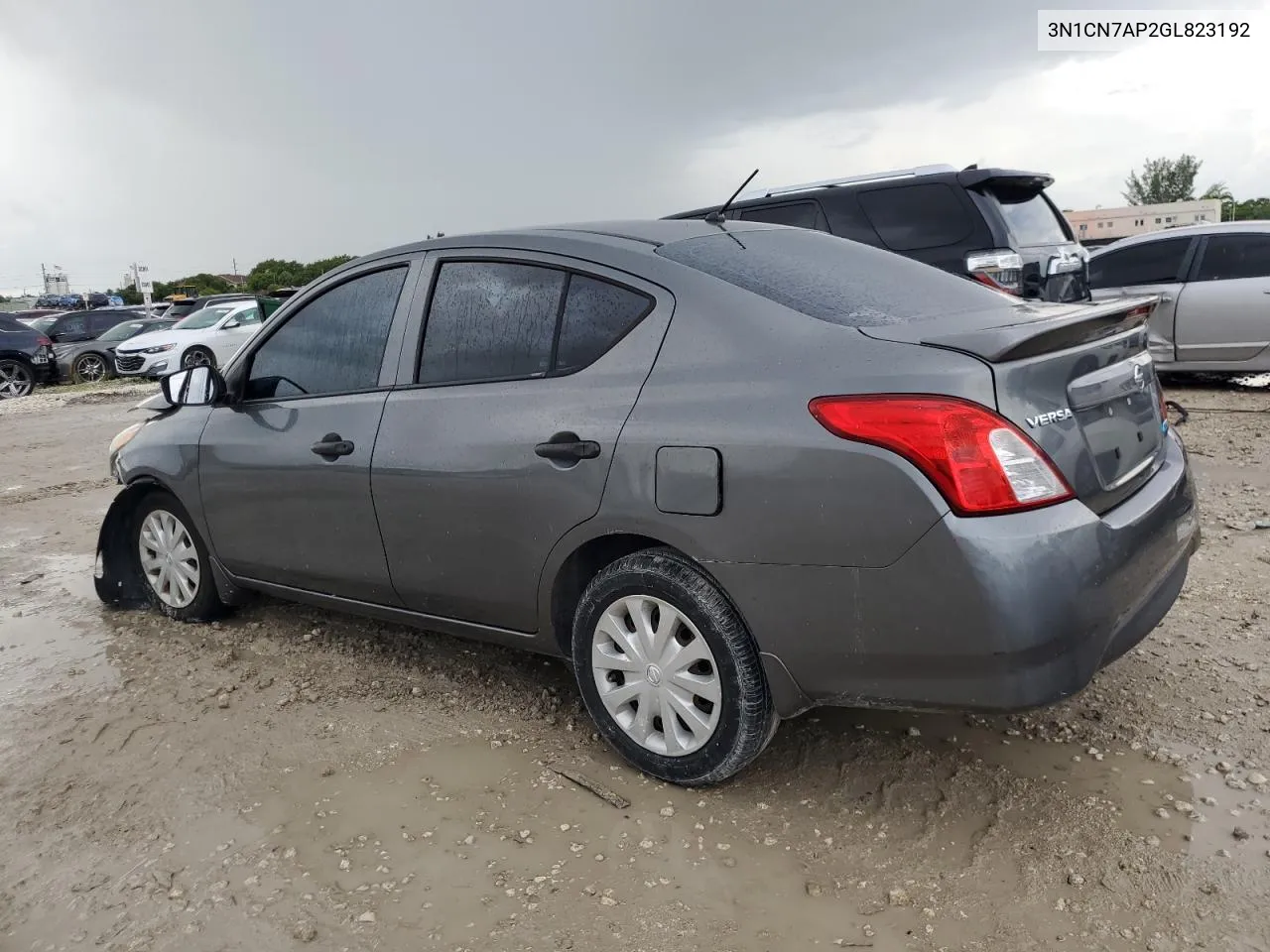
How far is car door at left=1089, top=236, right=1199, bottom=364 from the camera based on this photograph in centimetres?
905

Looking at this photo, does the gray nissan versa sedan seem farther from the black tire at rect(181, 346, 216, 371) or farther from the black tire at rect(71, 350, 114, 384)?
the black tire at rect(71, 350, 114, 384)

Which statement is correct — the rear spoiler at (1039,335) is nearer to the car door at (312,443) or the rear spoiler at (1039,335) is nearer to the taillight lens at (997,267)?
the car door at (312,443)

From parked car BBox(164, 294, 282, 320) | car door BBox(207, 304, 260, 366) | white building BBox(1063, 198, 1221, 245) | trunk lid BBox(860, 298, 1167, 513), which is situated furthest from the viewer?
white building BBox(1063, 198, 1221, 245)

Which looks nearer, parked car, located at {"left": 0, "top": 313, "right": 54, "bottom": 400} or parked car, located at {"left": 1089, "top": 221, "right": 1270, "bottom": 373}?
parked car, located at {"left": 1089, "top": 221, "right": 1270, "bottom": 373}

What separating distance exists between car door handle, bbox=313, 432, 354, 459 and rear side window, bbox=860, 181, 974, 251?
5439 millimetres

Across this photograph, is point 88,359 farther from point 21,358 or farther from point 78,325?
point 78,325

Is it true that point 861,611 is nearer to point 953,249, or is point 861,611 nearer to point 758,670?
point 758,670

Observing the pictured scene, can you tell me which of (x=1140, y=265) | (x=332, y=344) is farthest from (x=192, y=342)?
(x=332, y=344)

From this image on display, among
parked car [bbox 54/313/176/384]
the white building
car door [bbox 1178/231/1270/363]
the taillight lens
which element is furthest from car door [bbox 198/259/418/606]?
the white building

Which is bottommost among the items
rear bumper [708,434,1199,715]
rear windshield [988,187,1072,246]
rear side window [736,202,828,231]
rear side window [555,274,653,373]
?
rear bumper [708,434,1199,715]

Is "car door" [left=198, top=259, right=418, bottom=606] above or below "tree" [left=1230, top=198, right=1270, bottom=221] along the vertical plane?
below

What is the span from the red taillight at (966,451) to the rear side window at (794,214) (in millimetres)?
6021

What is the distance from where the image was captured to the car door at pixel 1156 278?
9.05 m

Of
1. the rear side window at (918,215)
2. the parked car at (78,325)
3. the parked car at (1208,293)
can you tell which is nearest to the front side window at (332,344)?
the rear side window at (918,215)
